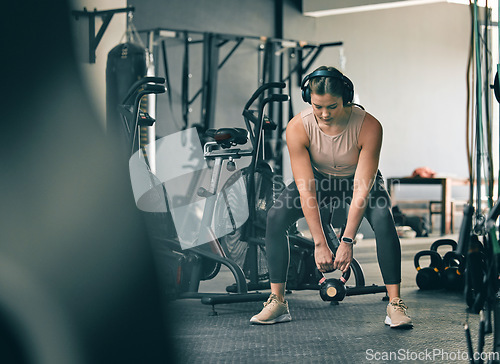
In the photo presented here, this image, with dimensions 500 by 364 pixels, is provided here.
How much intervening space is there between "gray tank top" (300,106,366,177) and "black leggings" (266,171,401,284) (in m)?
0.07

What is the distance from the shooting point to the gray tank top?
7.20 feet

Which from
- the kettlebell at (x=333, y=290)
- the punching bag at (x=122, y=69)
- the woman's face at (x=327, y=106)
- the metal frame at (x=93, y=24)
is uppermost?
the metal frame at (x=93, y=24)

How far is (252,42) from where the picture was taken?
7.21 meters

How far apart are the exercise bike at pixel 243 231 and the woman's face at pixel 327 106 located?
64 centimetres

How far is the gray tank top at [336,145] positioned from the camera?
220 cm

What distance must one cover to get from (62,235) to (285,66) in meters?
6.33

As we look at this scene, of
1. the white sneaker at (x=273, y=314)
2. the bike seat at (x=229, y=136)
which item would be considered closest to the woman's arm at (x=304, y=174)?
the white sneaker at (x=273, y=314)

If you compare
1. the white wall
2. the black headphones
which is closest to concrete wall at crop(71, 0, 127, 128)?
the black headphones

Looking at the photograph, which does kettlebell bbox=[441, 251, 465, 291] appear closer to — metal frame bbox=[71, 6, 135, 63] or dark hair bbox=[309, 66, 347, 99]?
dark hair bbox=[309, 66, 347, 99]

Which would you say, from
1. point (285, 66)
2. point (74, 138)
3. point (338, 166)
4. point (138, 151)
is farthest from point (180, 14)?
point (74, 138)

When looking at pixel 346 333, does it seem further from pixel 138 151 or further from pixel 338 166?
pixel 138 151

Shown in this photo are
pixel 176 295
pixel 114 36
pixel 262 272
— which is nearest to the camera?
pixel 176 295

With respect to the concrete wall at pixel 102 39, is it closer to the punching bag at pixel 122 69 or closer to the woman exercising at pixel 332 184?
the punching bag at pixel 122 69

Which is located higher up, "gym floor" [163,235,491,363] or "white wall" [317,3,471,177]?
"white wall" [317,3,471,177]
